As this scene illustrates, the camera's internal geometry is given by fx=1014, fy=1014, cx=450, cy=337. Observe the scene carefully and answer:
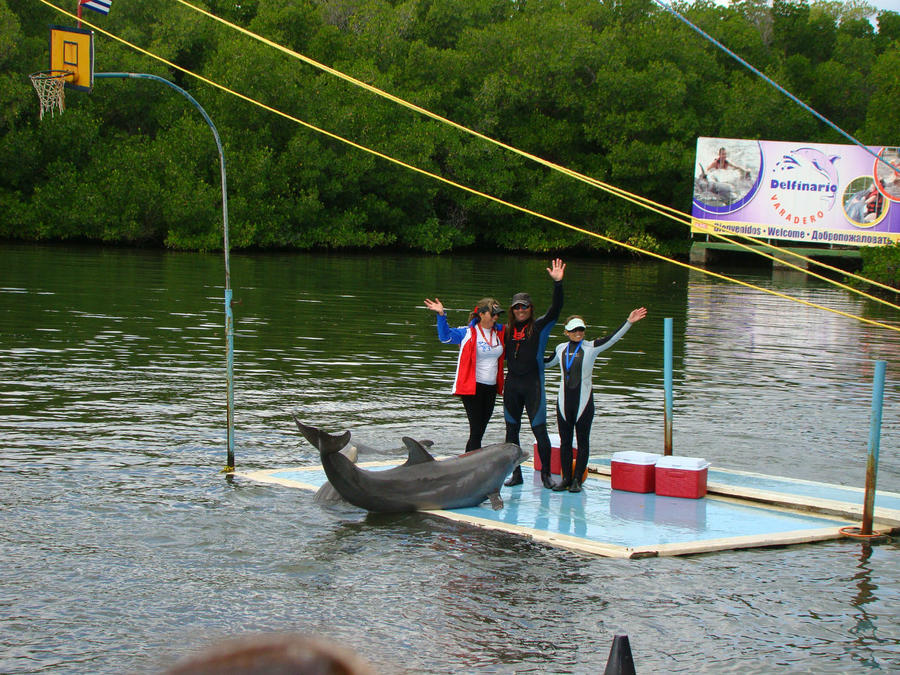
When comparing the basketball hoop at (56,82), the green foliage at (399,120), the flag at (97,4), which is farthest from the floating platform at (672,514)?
the green foliage at (399,120)

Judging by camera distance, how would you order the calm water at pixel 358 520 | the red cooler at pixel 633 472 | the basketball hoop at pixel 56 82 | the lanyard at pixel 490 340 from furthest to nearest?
the basketball hoop at pixel 56 82 → the red cooler at pixel 633 472 → the lanyard at pixel 490 340 → the calm water at pixel 358 520

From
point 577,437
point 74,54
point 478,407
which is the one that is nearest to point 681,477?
point 577,437

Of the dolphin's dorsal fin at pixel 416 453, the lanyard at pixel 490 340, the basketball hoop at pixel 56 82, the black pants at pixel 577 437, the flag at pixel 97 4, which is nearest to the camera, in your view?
the dolphin's dorsal fin at pixel 416 453

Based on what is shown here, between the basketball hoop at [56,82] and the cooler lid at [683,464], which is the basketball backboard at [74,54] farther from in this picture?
the cooler lid at [683,464]

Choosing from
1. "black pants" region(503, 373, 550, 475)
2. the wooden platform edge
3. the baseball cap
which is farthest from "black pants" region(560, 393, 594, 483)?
the wooden platform edge

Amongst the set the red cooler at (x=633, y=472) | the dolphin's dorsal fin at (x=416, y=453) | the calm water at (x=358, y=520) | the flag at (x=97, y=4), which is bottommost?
the calm water at (x=358, y=520)

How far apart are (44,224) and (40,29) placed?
15.8 meters

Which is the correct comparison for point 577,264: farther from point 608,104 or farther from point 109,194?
point 109,194

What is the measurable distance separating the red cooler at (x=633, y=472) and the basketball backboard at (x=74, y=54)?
799 cm

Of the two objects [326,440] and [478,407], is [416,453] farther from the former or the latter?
[326,440]

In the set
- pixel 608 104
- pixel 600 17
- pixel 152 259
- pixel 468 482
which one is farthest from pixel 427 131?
pixel 468 482

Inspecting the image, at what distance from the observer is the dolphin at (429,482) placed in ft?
32.3

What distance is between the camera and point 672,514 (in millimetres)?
10242

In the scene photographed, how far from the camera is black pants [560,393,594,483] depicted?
419 inches
